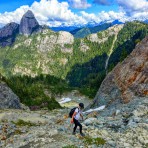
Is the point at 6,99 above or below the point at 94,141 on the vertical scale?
above

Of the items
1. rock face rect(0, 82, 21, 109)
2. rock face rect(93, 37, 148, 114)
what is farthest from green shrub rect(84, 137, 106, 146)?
rock face rect(0, 82, 21, 109)

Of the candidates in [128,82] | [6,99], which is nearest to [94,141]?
[128,82]

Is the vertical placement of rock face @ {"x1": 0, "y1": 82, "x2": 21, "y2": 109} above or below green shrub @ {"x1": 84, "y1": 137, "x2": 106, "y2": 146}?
above

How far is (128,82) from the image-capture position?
59.1m

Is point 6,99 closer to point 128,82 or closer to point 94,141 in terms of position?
point 128,82

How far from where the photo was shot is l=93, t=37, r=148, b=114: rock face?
52188 millimetres

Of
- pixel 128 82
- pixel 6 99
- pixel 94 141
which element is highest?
pixel 6 99

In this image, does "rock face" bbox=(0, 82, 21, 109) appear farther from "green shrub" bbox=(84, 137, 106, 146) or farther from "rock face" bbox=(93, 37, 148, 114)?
"green shrub" bbox=(84, 137, 106, 146)

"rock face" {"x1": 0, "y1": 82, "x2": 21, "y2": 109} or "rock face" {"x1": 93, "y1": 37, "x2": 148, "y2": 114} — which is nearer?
"rock face" {"x1": 93, "y1": 37, "x2": 148, "y2": 114}

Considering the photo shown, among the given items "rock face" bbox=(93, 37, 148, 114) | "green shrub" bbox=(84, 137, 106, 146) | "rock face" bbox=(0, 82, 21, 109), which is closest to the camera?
"green shrub" bbox=(84, 137, 106, 146)

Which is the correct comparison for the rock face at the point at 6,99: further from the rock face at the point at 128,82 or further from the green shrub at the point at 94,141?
the green shrub at the point at 94,141

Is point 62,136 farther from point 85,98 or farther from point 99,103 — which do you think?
point 85,98

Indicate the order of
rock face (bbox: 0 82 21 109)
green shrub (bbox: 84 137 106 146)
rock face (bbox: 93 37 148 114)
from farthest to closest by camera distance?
rock face (bbox: 0 82 21 109), rock face (bbox: 93 37 148 114), green shrub (bbox: 84 137 106 146)

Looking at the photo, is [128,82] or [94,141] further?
[128,82]
